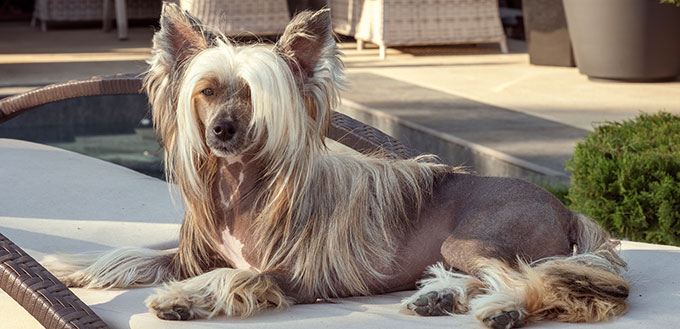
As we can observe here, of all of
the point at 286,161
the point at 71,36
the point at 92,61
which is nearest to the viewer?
the point at 286,161

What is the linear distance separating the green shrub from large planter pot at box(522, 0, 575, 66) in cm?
496

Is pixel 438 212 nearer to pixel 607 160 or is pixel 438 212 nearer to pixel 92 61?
pixel 607 160

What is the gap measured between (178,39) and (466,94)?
5460mm

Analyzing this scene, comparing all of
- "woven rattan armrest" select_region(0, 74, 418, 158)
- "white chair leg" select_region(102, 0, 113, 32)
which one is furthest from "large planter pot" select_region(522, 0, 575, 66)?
"white chair leg" select_region(102, 0, 113, 32)

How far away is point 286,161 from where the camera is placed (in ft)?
→ 8.79

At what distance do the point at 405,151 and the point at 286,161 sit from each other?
136cm

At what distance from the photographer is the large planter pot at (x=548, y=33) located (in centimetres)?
947

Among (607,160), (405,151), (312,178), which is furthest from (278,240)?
(607,160)

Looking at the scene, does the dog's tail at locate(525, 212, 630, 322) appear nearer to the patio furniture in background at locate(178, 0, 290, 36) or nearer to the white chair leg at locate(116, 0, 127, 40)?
the patio furniture in background at locate(178, 0, 290, 36)

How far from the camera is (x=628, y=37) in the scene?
8133 millimetres

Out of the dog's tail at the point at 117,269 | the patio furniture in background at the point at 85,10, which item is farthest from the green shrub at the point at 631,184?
the patio furniture in background at the point at 85,10

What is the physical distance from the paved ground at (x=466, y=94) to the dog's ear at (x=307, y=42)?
2617 millimetres

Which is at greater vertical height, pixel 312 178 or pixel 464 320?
pixel 312 178

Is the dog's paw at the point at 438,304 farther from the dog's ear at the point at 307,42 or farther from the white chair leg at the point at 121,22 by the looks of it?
the white chair leg at the point at 121,22
